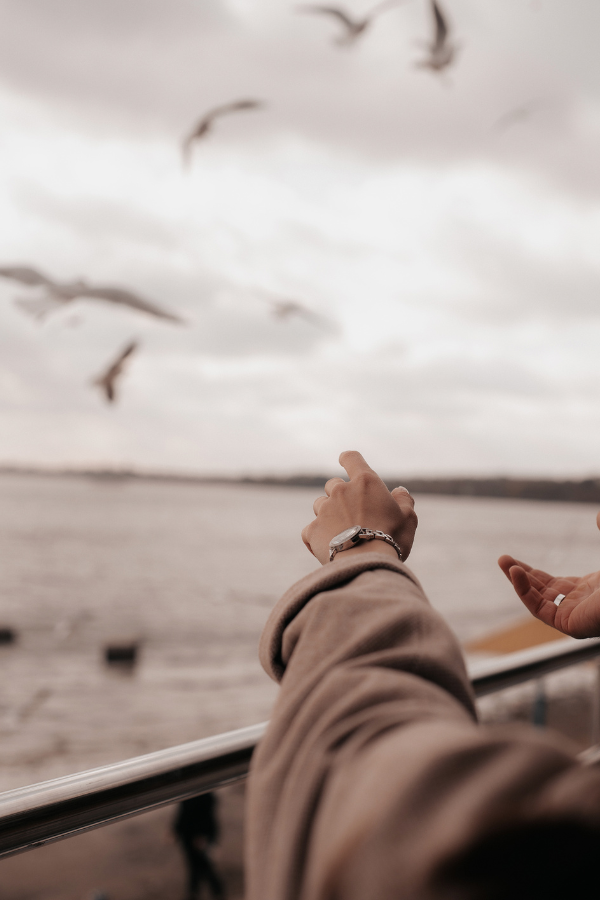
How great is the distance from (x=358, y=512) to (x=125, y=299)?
3255mm

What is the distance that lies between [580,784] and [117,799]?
23.8 inches

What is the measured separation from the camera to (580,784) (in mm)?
294

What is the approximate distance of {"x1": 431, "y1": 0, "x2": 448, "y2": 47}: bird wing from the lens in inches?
190

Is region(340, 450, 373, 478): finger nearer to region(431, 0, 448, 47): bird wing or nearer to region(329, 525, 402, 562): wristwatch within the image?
region(329, 525, 402, 562): wristwatch

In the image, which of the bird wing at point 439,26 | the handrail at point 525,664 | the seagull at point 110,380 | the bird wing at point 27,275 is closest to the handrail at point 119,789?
the handrail at point 525,664

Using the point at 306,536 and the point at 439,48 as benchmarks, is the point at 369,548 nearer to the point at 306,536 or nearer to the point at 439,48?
the point at 306,536

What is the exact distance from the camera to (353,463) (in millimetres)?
699

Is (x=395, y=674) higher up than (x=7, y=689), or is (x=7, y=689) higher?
(x=395, y=674)

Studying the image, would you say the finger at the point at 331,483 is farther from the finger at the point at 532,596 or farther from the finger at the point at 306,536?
the finger at the point at 532,596

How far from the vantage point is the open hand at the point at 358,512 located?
64 cm

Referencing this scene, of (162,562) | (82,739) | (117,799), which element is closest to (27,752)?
(82,739)

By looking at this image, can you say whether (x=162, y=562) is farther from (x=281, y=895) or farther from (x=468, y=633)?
(x=281, y=895)

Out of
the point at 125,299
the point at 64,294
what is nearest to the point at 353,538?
the point at 64,294

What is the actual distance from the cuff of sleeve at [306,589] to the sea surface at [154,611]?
159 millimetres
